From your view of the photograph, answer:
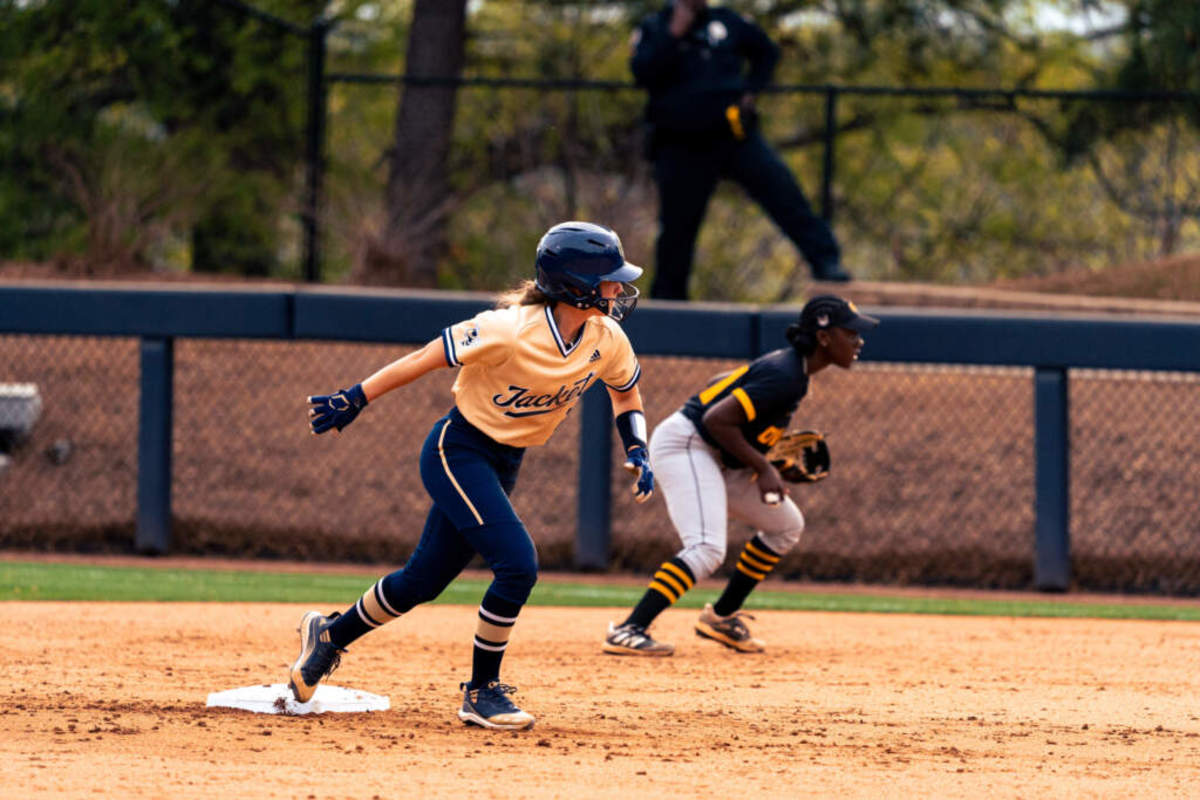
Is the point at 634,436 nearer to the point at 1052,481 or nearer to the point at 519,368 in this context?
the point at 519,368

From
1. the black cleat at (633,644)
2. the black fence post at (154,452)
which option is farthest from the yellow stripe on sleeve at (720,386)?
the black fence post at (154,452)

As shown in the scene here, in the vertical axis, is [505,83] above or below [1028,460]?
above

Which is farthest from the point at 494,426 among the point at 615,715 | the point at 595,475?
the point at 595,475

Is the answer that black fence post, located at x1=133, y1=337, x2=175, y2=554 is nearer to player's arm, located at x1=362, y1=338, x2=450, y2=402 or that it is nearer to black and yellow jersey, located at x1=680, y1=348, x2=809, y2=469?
black and yellow jersey, located at x1=680, y1=348, x2=809, y2=469

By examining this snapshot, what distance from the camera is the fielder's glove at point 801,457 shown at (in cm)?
773

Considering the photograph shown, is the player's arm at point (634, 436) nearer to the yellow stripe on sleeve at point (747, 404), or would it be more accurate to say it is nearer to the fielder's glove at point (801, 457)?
the yellow stripe on sleeve at point (747, 404)

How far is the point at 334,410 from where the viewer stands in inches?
207

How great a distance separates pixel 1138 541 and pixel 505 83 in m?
6.24

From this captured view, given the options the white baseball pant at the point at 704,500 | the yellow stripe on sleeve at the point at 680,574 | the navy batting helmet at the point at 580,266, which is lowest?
the yellow stripe on sleeve at the point at 680,574

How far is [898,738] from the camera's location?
5.40 metres

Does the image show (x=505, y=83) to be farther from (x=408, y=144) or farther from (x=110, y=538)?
(x=110, y=538)

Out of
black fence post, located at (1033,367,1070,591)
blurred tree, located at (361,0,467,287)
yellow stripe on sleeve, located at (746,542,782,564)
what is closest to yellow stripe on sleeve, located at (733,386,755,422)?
yellow stripe on sleeve, located at (746,542,782,564)

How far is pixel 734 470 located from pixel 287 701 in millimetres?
2745

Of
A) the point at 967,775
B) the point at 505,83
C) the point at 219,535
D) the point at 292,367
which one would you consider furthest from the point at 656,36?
the point at 967,775
